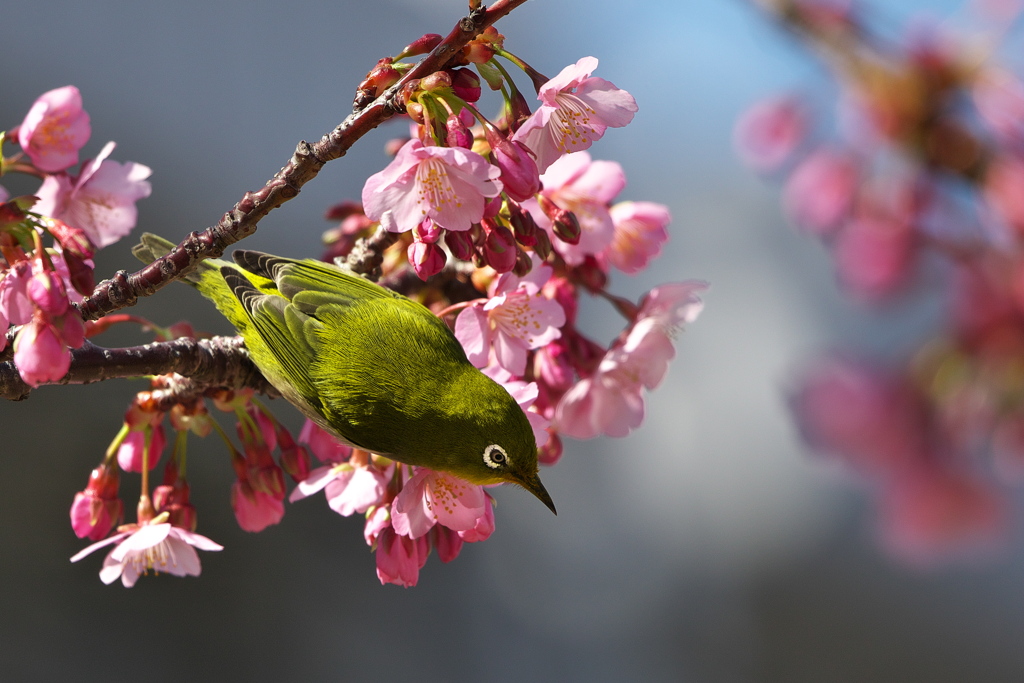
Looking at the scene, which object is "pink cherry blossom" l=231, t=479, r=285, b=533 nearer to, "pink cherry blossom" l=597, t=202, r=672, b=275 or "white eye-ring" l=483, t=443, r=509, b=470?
"white eye-ring" l=483, t=443, r=509, b=470

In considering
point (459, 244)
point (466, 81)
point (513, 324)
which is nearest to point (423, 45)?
point (466, 81)

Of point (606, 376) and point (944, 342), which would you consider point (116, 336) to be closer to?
point (606, 376)

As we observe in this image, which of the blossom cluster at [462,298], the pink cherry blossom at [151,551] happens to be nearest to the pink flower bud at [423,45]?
the blossom cluster at [462,298]

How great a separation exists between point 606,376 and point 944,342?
31 cm

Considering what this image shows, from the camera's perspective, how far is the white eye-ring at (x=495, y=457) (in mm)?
739

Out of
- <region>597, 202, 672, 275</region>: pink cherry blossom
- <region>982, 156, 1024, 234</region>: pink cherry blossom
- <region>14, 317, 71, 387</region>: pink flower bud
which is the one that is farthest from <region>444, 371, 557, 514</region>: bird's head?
<region>982, 156, 1024, 234</region>: pink cherry blossom

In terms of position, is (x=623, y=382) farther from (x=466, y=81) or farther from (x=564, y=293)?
(x=466, y=81)

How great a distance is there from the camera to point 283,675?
8.49 ft

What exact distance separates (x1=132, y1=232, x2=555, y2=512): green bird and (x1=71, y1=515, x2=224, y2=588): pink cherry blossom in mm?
167

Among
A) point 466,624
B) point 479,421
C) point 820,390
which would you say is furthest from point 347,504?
point 466,624

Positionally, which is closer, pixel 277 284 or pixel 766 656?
pixel 277 284

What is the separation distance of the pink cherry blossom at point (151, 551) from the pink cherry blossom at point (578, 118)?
17.4 inches

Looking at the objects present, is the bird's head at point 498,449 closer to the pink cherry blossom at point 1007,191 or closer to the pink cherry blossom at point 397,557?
the pink cherry blossom at point 397,557

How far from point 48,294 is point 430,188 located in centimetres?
28
